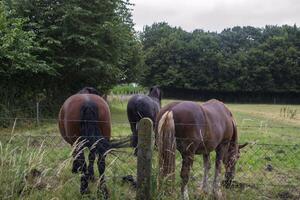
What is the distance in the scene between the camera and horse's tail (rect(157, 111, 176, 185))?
581 centimetres

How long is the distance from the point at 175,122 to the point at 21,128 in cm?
1186

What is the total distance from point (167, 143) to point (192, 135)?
1.85 ft

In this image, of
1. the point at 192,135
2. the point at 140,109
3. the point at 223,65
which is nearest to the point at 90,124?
the point at 192,135

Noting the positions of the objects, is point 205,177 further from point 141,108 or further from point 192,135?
point 141,108

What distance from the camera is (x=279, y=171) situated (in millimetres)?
9062

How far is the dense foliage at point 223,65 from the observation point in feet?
216

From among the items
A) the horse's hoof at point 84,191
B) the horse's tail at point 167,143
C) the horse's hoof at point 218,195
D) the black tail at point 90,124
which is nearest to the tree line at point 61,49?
the black tail at point 90,124

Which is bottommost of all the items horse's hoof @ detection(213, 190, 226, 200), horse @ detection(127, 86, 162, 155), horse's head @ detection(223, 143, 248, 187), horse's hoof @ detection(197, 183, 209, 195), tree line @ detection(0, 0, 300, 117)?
horse's hoof @ detection(197, 183, 209, 195)

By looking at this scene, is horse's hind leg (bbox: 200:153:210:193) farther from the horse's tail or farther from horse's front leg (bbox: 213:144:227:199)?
the horse's tail

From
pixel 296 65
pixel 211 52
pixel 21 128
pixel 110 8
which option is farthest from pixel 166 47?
pixel 21 128

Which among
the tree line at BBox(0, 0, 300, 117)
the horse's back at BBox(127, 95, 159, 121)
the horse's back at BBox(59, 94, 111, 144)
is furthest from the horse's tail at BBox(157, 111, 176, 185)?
the tree line at BBox(0, 0, 300, 117)

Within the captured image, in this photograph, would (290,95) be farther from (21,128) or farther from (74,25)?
(21,128)

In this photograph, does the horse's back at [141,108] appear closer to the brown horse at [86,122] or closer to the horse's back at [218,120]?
the brown horse at [86,122]

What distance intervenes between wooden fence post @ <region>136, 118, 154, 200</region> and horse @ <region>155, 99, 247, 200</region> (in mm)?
416
